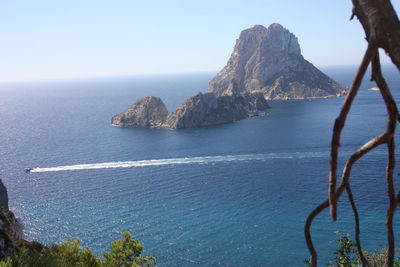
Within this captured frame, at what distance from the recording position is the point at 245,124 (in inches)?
4722

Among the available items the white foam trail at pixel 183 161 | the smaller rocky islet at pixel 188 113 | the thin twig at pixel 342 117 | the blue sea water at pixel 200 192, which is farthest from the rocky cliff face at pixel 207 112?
the thin twig at pixel 342 117

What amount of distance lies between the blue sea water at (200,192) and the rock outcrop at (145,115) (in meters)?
17.4

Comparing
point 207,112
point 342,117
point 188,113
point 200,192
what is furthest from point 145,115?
point 342,117

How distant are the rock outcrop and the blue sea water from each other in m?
17.4

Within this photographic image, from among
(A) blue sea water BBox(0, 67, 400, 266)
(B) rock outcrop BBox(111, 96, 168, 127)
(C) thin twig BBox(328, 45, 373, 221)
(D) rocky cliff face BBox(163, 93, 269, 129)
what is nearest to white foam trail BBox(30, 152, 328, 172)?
(A) blue sea water BBox(0, 67, 400, 266)

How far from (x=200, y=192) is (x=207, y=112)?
222ft

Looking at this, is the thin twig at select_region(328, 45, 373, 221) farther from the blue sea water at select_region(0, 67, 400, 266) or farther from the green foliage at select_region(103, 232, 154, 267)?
the blue sea water at select_region(0, 67, 400, 266)

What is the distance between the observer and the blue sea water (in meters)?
43.6

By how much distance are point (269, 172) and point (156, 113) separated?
222 ft

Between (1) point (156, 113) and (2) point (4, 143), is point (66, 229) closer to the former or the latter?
(2) point (4, 143)

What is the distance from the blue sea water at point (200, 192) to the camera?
43562 millimetres

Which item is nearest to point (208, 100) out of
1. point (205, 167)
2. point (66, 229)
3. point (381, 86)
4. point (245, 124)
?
point (245, 124)

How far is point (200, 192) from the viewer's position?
5912 cm

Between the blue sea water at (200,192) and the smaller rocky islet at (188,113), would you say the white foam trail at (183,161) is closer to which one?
the blue sea water at (200,192)
